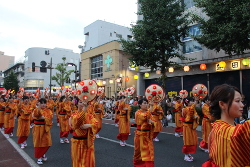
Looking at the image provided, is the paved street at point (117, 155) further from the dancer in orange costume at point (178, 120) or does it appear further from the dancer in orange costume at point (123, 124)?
the dancer in orange costume at point (178, 120)

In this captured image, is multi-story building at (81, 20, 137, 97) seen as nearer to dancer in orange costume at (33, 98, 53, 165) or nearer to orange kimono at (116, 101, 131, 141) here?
orange kimono at (116, 101, 131, 141)

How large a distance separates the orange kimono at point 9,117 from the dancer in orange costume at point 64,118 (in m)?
2.35

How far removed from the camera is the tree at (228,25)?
9.16 m

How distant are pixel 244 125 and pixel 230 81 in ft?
52.3

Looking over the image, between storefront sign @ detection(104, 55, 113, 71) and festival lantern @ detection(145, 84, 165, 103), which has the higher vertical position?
storefront sign @ detection(104, 55, 113, 71)

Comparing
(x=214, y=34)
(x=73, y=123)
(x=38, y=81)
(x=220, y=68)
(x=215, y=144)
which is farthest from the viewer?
(x=38, y=81)

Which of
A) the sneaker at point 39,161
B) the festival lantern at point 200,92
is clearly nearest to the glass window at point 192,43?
the festival lantern at point 200,92

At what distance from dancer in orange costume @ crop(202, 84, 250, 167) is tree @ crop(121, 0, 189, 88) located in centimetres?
1197

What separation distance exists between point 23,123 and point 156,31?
9.66m

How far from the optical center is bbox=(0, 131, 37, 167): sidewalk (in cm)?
601

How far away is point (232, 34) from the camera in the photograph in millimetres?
9508

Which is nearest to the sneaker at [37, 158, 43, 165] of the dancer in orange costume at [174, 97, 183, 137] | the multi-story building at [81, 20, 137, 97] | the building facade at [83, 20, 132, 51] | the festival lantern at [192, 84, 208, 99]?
the festival lantern at [192, 84, 208, 99]

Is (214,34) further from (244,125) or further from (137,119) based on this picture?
(244,125)

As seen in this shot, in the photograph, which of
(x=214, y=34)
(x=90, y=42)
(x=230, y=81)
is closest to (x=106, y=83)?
(x=90, y=42)
